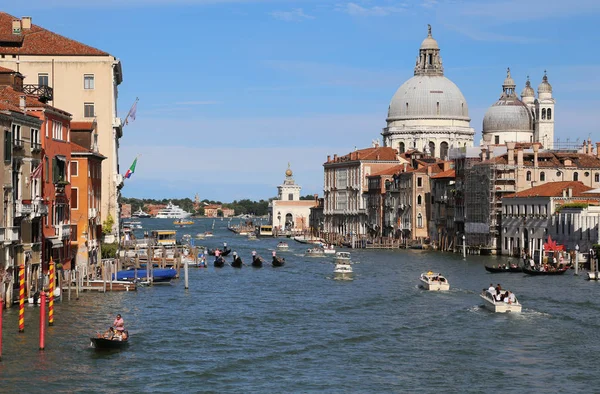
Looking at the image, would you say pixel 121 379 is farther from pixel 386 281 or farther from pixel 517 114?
pixel 517 114

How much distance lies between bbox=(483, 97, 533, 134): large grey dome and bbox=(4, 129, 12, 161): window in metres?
111

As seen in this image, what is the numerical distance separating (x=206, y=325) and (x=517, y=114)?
109 m

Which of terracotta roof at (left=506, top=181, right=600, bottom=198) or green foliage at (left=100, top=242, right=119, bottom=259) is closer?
green foliage at (left=100, top=242, right=119, bottom=259)

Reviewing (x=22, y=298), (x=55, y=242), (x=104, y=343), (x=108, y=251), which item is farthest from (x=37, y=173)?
(x=108, y=251)

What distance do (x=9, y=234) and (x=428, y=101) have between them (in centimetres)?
11685

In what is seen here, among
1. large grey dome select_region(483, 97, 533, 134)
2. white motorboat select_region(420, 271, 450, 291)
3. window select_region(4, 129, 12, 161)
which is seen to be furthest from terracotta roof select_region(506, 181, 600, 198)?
large grey dome select_region(483, 97, 533, 134)

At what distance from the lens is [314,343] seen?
37.5m

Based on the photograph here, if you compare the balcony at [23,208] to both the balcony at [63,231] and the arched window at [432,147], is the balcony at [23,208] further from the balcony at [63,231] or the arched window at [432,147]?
the arched window at [432,147]

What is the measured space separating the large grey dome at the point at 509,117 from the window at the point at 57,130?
102530 mm

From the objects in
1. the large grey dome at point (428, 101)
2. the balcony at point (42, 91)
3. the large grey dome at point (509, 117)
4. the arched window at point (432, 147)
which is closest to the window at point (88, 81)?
the balcony at point (42, 91)

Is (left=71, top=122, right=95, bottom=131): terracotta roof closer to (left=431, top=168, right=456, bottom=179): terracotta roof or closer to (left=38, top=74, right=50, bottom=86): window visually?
(left=38, top=74, right=50, bottom=86): window

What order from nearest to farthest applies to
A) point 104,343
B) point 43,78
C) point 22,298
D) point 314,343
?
point 104,343 < point 22,298 < point 314,343 < point 43,78

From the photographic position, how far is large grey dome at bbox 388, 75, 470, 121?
154 metres

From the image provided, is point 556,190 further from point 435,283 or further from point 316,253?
point 435,283
